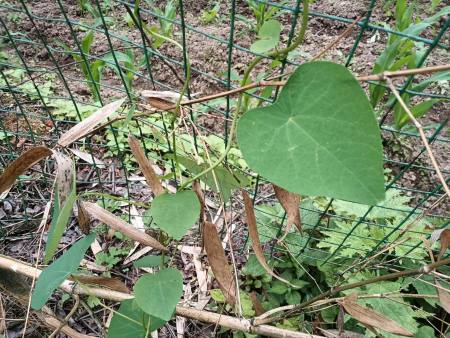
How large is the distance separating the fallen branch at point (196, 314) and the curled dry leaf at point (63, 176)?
9.8 inches

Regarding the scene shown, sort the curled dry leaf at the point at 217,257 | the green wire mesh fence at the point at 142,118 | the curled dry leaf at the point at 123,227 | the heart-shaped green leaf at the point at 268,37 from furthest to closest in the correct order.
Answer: the green wire mesh fence at the point at 142,118, the curled dry leaf at the point at 123,227, the curled dry leaf at the point at 217,257, the heart-shaped green leaf at the point at 268,37

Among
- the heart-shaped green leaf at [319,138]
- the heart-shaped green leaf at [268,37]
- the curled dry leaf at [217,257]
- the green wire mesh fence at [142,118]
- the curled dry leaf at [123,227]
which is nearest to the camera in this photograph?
the heart-shaped green leaf at [319,138]

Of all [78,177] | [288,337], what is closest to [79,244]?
[288,337]

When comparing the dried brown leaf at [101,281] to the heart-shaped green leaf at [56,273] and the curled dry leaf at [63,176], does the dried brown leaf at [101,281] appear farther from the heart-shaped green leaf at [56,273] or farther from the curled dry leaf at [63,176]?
the curled dry leaf at [63,176]

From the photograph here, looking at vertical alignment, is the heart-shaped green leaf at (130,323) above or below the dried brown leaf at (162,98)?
below

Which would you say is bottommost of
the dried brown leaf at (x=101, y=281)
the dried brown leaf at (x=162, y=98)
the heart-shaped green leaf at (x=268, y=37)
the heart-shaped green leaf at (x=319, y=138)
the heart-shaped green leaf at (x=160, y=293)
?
the dried brown leaf at (x=101, y=281)

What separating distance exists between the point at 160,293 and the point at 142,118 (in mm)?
874

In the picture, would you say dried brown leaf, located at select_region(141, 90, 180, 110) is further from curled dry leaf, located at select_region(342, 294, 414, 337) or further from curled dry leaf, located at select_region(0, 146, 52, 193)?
curled dry leaf, located at select_region(342, 294, 414, 337)

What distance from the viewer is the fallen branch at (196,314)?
0.90 meters

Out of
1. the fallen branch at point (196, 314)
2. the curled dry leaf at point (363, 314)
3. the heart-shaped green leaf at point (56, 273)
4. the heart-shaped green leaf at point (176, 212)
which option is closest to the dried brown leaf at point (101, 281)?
the fallen branch at point (196, 314)

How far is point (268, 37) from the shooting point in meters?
0.58

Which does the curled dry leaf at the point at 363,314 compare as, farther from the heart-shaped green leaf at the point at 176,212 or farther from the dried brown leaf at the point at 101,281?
the dried brown leaf at the point at 101,281

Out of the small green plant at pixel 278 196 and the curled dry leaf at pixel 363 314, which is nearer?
the small green plant at pixel 278 196

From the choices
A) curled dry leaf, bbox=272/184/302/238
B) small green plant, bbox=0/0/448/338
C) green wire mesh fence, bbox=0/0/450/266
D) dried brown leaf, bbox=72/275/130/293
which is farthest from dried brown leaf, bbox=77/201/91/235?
curled dry leaf, bbox=272/184/302/238
